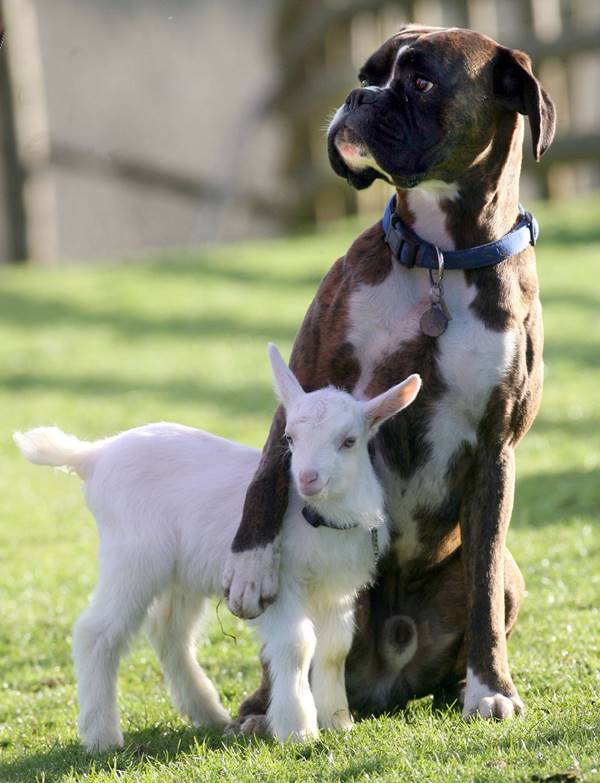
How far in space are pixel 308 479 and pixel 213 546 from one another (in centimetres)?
52

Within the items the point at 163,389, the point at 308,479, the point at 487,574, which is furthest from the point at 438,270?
the point at 163,389

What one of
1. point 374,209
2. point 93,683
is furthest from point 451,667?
point 374,209

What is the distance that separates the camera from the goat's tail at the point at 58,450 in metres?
4.59

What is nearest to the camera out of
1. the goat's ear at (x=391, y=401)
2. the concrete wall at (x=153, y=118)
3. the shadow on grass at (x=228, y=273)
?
the goat's ear at (x=391, y=401)

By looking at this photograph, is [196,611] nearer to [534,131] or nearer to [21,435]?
[21,435]

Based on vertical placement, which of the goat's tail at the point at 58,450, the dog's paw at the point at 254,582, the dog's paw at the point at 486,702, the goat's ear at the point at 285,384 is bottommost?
the dog's paw at the point at 486,702

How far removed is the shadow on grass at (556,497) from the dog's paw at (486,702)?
9.20 ft

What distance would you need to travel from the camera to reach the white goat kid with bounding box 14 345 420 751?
4082 millimetres

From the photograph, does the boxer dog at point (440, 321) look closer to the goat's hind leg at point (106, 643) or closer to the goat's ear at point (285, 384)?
the goat's ear at point (285, 384)

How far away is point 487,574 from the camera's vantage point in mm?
4324

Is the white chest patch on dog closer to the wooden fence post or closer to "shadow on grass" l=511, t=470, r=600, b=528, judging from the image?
"shadow on grass" l=511, t=470, r=600, b=528

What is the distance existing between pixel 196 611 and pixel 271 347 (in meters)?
0.96

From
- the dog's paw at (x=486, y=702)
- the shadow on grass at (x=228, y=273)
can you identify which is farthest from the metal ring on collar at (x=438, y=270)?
the shadow on grass at (x=228, y=273)

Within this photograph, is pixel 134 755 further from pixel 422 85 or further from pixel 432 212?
pixel 422 85
